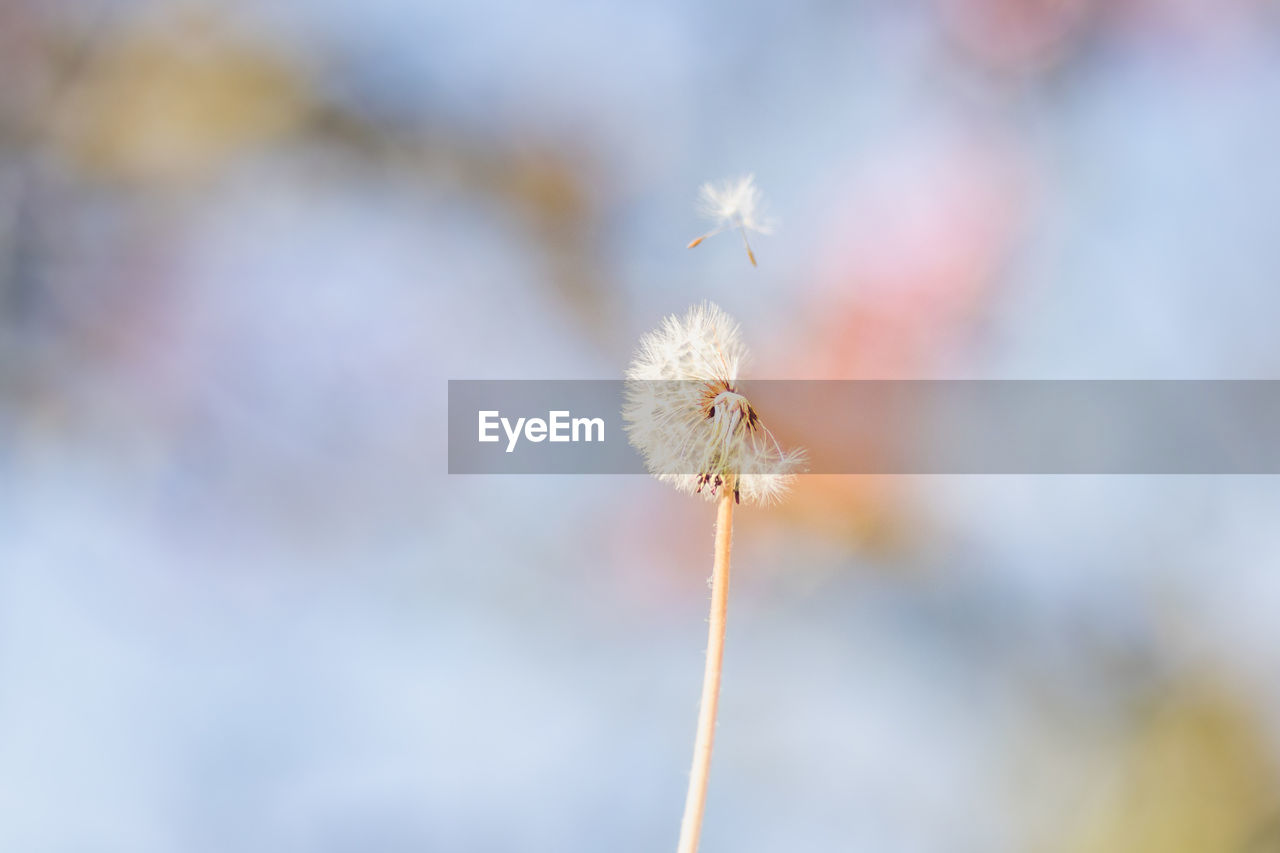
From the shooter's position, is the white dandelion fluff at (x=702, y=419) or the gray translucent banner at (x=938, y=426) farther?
the gray translucent banner at (x=938, y=426)

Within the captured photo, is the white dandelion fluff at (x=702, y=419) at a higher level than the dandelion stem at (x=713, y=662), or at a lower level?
higher

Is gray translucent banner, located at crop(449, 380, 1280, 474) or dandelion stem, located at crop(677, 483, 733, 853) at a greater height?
gray translucent banner, located at crop(449, 380, 1280, 474)

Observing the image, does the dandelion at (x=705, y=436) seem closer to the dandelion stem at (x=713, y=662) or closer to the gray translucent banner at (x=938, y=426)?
the dandelion stem at (x=713, y=662)

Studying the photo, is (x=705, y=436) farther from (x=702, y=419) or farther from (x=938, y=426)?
(x=938, y=426)

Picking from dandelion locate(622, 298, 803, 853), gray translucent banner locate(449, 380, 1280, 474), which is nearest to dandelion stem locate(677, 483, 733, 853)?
dandelion locate(622, 298, 803, 853)

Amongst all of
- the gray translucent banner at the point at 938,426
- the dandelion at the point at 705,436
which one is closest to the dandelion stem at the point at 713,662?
the dandelion at the point at 705,436

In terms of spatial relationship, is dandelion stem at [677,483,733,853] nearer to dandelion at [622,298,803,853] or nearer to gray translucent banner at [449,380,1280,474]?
dandelion at [622,298,803,853]

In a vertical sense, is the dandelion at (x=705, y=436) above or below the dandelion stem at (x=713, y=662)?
above

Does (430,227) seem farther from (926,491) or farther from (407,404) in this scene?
(926,491)
